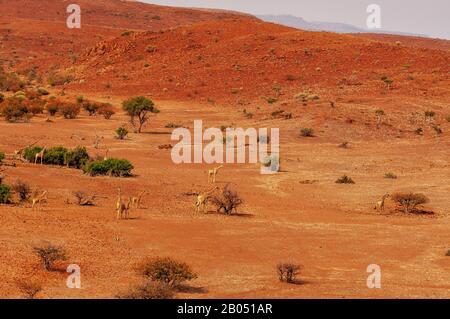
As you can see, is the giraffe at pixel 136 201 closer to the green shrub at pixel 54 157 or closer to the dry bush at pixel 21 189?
the dry bush at pixel 21 189

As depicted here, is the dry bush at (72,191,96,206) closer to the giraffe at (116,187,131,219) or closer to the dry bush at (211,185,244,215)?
the giraffe at (116,187,131,219)

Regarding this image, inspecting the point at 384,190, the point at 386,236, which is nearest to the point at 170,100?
the point at 384,190

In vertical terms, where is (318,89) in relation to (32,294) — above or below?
above

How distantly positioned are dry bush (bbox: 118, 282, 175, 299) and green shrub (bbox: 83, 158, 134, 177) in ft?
48.2

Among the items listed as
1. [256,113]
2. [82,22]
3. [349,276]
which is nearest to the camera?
[349,276]

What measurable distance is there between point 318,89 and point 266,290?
45426mm

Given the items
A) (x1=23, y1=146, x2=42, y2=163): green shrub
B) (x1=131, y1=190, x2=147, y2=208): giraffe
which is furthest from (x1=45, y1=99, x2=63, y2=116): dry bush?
(x1=131, y1=190, x2=147, y2=208): giraffe

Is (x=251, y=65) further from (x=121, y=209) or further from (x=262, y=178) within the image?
(x=121, y=209)

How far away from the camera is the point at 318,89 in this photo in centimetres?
5700

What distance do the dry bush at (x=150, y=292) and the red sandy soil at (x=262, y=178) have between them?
2.96 feet

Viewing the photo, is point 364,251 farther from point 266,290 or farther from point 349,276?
point 266,290

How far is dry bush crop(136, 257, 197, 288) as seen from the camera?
1284 cm

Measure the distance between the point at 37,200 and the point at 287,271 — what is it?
9882 millimetres

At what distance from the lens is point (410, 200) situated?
22.7m
